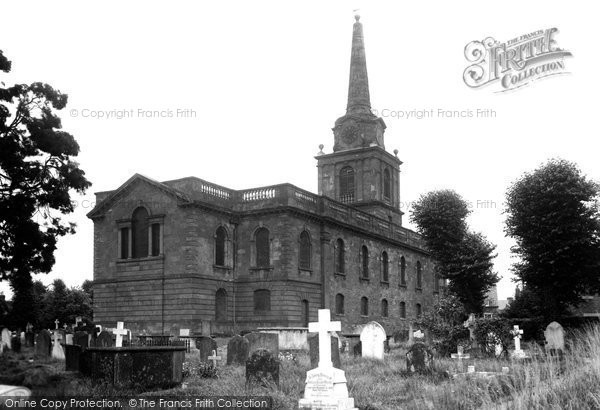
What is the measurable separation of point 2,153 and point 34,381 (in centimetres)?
1162

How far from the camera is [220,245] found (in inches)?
1431

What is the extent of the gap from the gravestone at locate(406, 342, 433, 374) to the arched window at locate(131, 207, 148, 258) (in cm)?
2243

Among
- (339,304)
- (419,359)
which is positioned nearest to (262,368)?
(419,359)

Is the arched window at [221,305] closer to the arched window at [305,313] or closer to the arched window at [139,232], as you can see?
the arched window at [305,313]

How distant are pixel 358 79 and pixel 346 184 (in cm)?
899

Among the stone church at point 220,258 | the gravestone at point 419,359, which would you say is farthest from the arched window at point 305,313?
the gravestone at point 419,359

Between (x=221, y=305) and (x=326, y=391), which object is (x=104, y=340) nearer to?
(x=326, y=391)

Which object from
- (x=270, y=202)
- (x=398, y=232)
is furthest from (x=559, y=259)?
(x=398, y=232)

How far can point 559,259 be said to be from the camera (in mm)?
31672

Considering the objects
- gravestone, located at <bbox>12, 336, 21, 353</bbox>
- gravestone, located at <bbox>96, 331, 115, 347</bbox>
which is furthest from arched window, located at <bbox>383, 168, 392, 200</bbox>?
gravestone, located at <bbox>96, 331, 115, 347</bbox>

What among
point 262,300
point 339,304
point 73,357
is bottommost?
point 73,357

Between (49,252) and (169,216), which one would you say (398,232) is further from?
(49,252)

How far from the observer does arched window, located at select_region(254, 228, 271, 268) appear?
3644 centimetres

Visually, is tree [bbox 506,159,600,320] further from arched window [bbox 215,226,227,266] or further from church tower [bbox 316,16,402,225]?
church tower [bbox 316,16,402,225]
